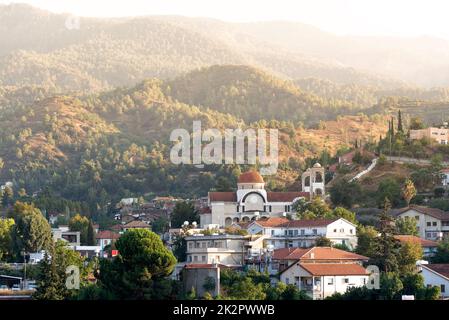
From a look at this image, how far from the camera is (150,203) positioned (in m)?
112

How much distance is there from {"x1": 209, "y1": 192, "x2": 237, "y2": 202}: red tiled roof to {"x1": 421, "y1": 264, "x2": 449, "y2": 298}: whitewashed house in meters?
26.2

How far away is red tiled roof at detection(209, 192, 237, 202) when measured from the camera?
82.6m

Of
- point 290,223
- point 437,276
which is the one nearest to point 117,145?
point 290,223

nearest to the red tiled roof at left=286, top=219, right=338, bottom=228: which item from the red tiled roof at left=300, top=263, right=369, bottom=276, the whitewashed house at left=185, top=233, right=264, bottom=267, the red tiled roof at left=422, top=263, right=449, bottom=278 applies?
the whitewashed house at left=185, top=233, right=264, bottom=267

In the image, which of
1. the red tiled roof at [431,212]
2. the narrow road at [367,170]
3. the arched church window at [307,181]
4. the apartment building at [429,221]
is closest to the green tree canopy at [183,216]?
the arched church window at [307,181]

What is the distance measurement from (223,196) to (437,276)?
28390mm

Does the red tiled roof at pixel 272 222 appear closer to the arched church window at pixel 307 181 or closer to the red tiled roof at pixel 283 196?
the red tiled roof at pixel 283 196

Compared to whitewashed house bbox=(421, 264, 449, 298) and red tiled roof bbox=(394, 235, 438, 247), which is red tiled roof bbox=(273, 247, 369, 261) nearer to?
whitewashed house bbox=(421, 264, 449, 298)

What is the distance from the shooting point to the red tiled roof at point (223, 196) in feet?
271

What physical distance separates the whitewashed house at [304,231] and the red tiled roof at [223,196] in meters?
10.6

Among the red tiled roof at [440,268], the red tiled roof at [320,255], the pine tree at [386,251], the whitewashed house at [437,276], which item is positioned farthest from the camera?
the pine tree at [386,251]

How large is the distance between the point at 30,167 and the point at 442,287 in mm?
95331
